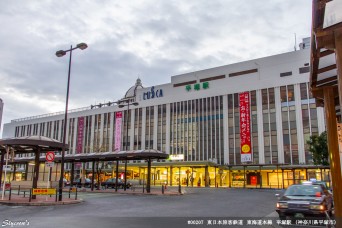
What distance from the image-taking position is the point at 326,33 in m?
7.22

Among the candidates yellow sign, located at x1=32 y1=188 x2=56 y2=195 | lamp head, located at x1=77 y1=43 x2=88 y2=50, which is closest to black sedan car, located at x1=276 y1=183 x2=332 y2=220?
yellow sign, located at x1=32 y1=188 x2=56 y2=195

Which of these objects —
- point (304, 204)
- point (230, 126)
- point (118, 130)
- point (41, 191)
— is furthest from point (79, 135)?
point (304, 204)

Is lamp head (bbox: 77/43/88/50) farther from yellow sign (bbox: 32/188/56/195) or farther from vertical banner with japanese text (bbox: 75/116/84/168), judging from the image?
vertical banner with japanese text (bbox: 75/116/84/168)

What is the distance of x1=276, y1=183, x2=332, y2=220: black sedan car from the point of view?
12.0 metres

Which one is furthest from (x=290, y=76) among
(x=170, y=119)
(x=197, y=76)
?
(x=170, y=119)

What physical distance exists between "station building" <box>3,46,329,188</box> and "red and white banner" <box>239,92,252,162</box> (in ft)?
0.56

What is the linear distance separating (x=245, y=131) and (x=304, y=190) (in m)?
47.1

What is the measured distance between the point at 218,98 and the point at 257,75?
841cm

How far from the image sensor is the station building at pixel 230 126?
184 feet

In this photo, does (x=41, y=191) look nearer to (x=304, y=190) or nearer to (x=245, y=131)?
(x=304, y=190)

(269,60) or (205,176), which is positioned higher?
(269,60)

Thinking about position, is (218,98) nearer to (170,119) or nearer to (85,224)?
(170,119)

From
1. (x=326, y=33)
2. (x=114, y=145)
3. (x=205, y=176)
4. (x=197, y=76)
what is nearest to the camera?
(x=326, y=33)

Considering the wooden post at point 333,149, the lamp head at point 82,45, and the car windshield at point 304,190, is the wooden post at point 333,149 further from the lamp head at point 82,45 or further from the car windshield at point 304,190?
the lamp head at point 82,45
